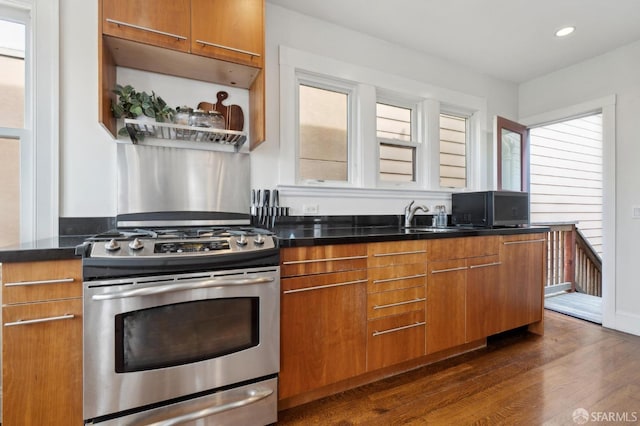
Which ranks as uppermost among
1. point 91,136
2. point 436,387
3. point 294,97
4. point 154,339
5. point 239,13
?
point 239,13

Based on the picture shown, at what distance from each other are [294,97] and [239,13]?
70 cm

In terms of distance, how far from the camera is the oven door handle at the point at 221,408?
1.37 metres

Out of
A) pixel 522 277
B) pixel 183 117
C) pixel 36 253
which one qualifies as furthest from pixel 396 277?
pixel 36 253

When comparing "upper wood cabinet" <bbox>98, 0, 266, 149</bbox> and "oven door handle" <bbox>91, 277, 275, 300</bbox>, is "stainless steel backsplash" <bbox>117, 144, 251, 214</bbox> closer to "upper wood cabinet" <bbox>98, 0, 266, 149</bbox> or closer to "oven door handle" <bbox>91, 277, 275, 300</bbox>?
"upper wood cabinet" <bbox>98, 0, 266, 149</bbox>

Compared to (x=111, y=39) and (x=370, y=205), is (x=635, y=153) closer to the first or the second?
(x=370, y=205)

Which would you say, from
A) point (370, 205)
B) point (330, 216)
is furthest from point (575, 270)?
point (330, 216)

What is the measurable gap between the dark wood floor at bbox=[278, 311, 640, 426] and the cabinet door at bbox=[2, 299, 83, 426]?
98 centimetres

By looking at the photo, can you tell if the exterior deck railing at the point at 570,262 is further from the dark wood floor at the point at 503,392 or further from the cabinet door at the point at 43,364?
the cabinet door at the point at 43,364

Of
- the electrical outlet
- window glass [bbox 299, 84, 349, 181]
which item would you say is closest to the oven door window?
the electrical outlet

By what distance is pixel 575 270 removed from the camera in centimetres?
436

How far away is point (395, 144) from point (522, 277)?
1595 mm

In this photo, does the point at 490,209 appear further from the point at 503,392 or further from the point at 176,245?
the point at 176,245

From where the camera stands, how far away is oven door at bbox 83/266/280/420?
128cm

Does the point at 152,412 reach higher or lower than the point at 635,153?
lower
